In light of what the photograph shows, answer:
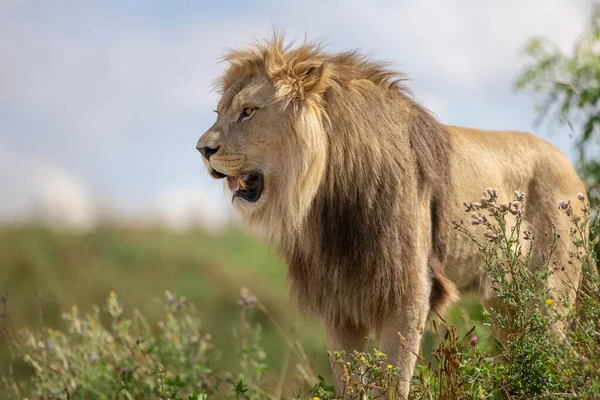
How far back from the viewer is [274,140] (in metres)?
4.12

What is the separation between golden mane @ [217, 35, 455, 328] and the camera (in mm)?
4191

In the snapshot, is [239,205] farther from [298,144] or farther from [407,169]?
[407,169]

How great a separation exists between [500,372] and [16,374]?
828cm

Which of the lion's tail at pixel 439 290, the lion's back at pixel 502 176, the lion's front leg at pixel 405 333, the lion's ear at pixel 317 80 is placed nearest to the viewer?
the lion's front leg at pixel 405 333

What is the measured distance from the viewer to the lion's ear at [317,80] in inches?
164

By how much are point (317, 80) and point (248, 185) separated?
0.67m

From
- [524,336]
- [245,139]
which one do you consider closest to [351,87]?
[245,139]

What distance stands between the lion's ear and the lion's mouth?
1.74 feet

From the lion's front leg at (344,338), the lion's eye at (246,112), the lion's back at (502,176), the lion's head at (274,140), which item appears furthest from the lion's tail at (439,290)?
the lion's eye at (246,112)

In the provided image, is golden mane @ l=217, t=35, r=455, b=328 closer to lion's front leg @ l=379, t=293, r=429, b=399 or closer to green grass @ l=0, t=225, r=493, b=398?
lion's front leg @ l=379, t=293, r=429, b=399

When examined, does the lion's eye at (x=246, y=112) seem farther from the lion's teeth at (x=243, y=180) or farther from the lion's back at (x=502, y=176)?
the lion's back at (x=502, y=176)

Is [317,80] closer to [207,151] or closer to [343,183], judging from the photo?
[343,183]

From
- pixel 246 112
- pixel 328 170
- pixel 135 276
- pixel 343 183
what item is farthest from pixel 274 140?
pixel 135 276

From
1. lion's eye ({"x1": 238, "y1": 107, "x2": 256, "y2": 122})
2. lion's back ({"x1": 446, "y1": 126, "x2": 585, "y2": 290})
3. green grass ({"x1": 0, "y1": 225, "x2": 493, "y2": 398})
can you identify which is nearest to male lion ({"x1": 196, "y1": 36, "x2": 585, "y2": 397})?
lion's eye ({"x1": 238, "y1": 107, "x2": 256, "y2": 122})
